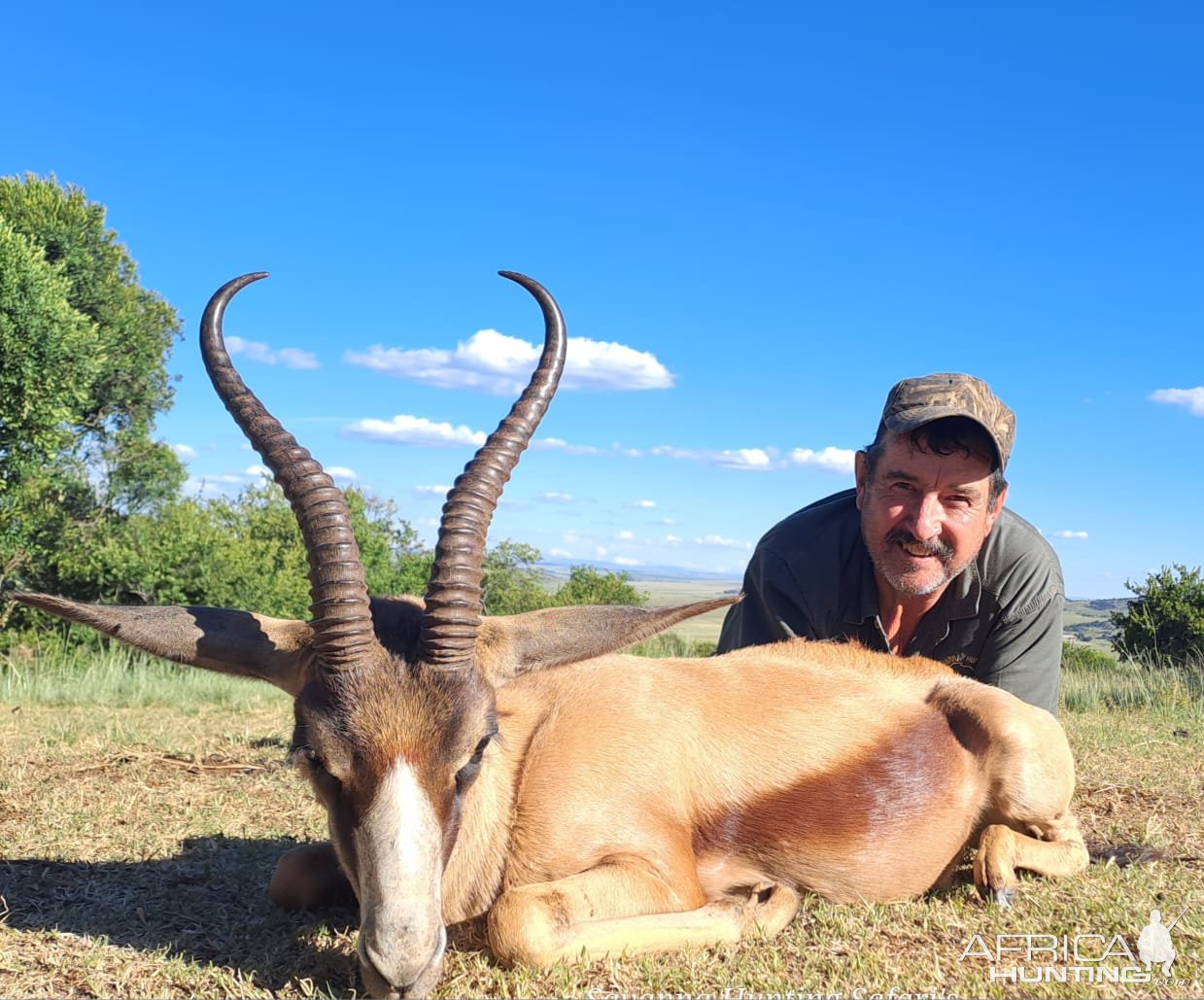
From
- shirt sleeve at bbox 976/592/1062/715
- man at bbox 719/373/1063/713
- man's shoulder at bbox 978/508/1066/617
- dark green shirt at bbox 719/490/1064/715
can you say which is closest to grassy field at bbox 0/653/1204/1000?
shirt sleeve at bbox 976/592/1062/715

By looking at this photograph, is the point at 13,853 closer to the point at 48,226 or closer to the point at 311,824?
the point at 311,824

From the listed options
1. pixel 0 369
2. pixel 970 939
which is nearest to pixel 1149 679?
pixel 970 939

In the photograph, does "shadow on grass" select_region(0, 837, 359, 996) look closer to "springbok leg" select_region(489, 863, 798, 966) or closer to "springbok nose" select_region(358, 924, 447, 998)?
"springbok nose" select_region(358, 924, 447, 998)

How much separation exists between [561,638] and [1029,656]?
147 inches

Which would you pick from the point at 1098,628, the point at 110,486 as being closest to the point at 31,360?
the point at 110,486

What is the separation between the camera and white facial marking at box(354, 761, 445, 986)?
374cm

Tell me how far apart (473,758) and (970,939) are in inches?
91.9

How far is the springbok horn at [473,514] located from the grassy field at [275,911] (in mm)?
1328

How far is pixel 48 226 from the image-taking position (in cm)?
3544

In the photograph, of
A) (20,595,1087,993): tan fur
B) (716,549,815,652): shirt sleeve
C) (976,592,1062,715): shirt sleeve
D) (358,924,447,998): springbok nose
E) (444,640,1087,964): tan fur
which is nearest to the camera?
(358,924,447,998): springbok nose

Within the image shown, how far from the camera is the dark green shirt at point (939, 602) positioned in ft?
23.2

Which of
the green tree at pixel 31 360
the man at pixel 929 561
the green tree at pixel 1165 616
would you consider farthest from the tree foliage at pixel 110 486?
the man at pixel 929 561

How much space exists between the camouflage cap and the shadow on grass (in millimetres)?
4301

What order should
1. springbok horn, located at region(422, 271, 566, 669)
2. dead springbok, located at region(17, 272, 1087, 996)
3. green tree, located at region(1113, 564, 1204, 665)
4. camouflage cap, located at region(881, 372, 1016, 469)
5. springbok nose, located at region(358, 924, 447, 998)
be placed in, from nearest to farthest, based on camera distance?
springbok nose, located at region(358, 924, 447, 998) → dead springbok, located at region(17, 272, 1087, 996) → springbok horn, located at region(422, 271, 566, 669) → camouflage cap, located at region(881, 372, 1016, 469) → green tree, located at region(1113, 564, 1204, 665)
